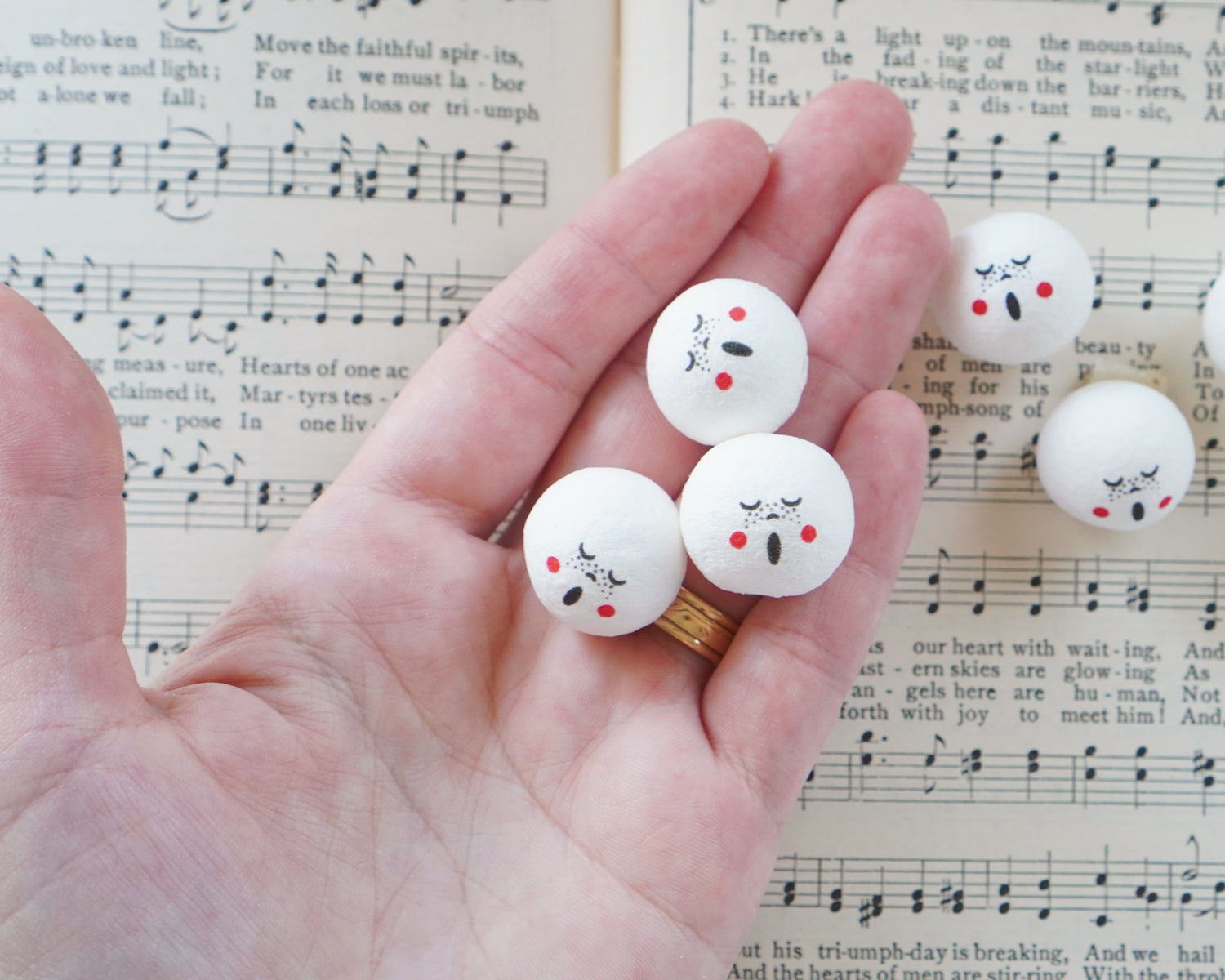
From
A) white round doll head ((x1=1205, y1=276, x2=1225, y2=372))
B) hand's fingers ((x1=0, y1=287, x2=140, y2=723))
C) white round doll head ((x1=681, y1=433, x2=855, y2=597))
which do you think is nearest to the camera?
hand's fingers ((x1=0, y1=287, x2=140, y2=723))

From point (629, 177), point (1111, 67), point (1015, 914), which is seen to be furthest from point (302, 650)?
point (1111, 67)

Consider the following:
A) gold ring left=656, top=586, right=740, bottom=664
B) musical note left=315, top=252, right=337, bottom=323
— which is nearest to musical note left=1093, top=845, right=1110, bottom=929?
gold ring left=656, top=586, right=740, bottom=664

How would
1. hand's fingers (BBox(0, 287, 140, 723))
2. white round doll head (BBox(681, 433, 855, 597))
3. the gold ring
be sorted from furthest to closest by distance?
the gold ring → white round doll head (BBox(681, 433, 855, 597)) → hand's fingers (BBox(0, 287, 140, 723))

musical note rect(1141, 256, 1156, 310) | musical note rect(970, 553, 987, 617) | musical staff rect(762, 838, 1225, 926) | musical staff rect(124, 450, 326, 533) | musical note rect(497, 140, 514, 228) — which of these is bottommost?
musical staff rect(762, 838, 1225, 926)

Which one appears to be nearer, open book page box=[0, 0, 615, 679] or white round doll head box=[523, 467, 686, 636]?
white round doll head box=[523, 467, 686, 636]

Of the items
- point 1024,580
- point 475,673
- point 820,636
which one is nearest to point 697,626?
point 820,636

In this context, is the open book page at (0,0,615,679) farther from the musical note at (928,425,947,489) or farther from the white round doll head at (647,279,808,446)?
the musical note at (928,425,947,489)

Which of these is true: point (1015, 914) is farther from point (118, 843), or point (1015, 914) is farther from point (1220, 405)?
point (118, 843)
